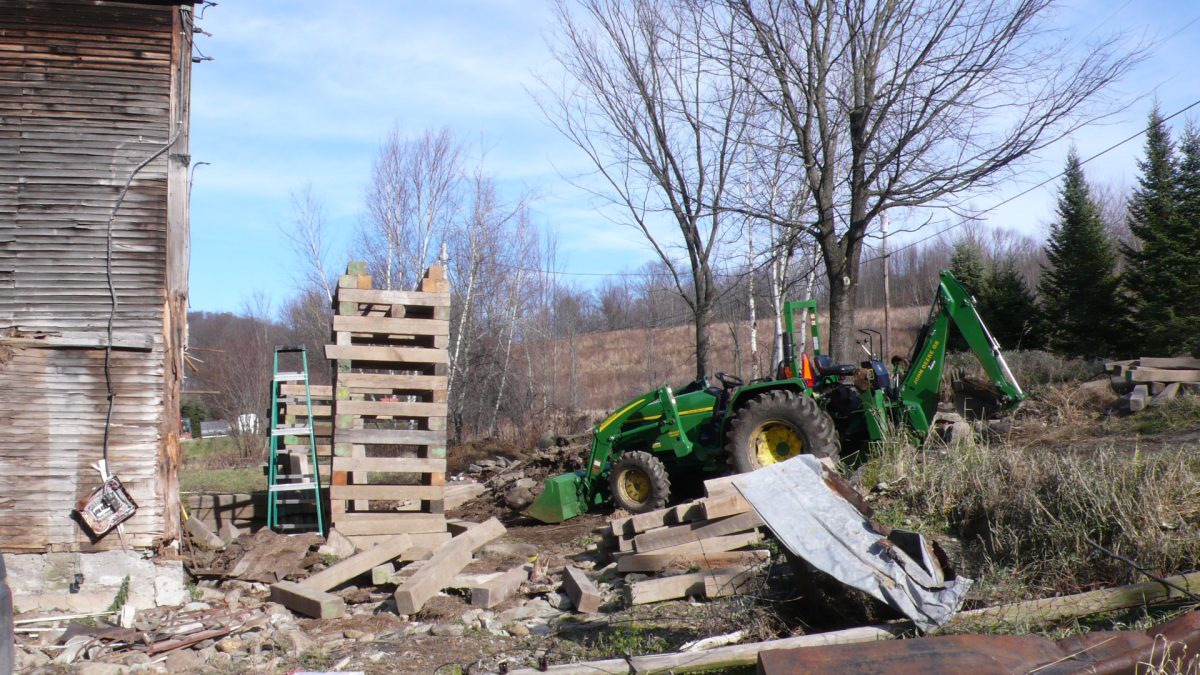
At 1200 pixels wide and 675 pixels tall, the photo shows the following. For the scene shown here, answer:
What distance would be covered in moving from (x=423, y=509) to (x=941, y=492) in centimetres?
498

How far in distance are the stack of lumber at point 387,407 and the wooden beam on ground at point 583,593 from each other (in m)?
2.39

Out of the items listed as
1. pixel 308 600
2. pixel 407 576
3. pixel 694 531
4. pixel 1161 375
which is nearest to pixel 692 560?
pixel 694 531

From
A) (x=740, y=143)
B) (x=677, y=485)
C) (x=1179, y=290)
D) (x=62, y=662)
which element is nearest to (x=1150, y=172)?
(x=1179, y=290)

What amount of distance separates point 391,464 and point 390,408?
556 millimetres

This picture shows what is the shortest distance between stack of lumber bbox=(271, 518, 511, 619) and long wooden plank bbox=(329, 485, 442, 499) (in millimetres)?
490

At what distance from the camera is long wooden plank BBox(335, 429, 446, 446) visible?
30.5ft

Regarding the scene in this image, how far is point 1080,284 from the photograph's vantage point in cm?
2614

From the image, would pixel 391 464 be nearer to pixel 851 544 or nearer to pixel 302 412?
pixel 302 412

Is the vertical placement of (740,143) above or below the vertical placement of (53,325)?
above

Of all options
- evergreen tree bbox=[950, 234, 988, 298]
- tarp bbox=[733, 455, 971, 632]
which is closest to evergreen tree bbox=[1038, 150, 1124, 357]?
evergreen tree bbox=[950, 234, 988, 298]

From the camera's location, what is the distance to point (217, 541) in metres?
8.86

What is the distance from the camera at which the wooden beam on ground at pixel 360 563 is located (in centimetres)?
776

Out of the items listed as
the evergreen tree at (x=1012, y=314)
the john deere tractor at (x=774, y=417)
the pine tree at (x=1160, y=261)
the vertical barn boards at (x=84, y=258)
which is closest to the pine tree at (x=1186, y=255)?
the pine tree at (x=1160, y=261)

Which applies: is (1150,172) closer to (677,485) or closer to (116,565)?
(677,485)
